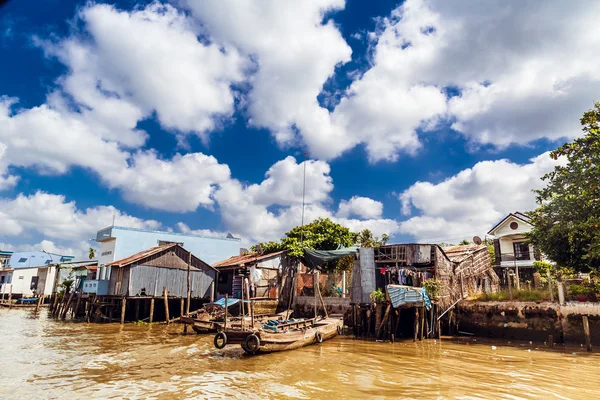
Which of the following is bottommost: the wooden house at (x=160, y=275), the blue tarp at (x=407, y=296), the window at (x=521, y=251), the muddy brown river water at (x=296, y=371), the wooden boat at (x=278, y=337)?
the muddy brown river water at (x=296, y=371)

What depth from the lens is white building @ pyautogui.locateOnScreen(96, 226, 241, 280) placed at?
3644 cm

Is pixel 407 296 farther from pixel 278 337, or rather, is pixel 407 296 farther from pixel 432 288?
pixel 278 337

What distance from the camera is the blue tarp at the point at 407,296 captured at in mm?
19125

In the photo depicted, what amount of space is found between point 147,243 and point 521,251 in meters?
35.3

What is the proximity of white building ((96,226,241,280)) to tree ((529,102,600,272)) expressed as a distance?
27868mm

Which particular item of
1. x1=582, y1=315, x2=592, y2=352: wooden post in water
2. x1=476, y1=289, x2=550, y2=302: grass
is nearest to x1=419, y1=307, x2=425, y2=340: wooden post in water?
x1=476, y1=289, x2=550, y2=302: grass

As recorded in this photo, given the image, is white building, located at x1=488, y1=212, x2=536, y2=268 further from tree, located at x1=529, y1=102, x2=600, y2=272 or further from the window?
tree, located at x1=529, y1=102, x2=600, y2=272

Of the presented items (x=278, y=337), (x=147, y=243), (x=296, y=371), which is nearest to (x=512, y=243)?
(x=278, y=337)

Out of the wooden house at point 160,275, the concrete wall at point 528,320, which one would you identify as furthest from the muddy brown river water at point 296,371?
the wooden house at point 160,275

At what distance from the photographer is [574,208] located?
56.6 feet

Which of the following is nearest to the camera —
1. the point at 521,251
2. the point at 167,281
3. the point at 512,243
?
the point at 167,281

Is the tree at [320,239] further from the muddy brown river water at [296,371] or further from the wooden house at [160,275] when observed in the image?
the muddy brown river water at [296,371]

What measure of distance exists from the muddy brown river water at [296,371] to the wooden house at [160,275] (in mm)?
8455

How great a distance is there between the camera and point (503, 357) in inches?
592
